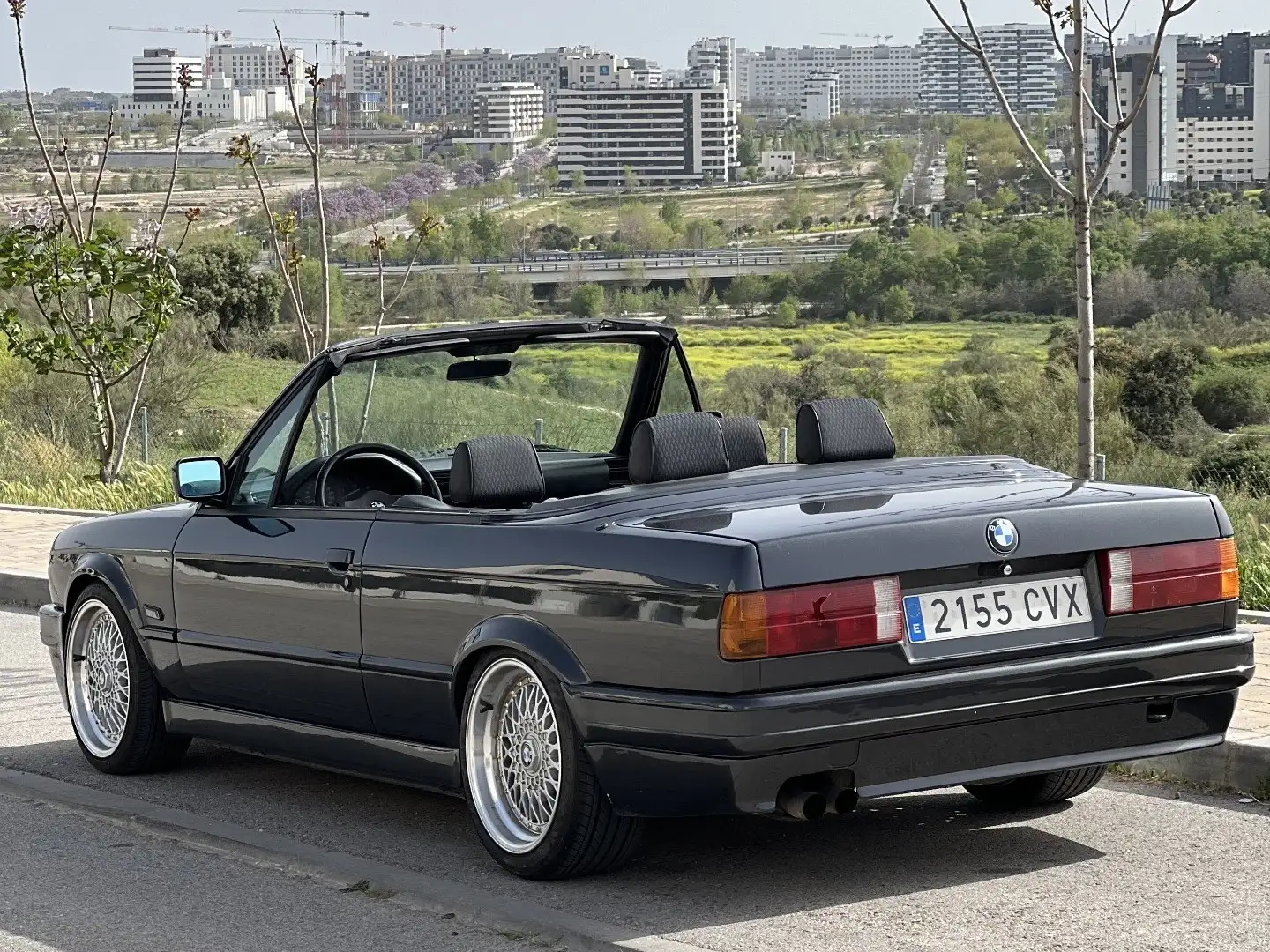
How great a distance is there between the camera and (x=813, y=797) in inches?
192

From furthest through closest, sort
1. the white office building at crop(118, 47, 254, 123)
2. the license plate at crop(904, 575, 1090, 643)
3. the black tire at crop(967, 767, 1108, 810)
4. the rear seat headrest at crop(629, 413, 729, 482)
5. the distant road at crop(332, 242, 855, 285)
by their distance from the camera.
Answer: the distant road at crop(332, 242, 855, 285), the white office building at crop(118, 47, 254, 123), the black tire at crop(967, 767, 1108, 810), the rear seat headrest at crop(629, 413, 729, 482), the license plate at crop(904, 575, 1090, 643)

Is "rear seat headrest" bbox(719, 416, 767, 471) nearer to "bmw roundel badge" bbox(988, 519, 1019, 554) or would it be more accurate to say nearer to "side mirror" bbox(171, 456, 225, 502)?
"bmw roundel badge" bbox(988, 519, 1019, 554)

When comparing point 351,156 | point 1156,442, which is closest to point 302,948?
point 1156,442

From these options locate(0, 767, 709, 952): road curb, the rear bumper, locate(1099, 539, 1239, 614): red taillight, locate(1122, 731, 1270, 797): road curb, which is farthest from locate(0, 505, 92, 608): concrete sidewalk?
locate(1099, 539, 1239, 614): red taillight

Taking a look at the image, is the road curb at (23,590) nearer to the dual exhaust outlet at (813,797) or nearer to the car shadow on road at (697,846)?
the car shadow on road at (697,846)

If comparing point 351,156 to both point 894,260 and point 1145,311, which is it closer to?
point 894,260

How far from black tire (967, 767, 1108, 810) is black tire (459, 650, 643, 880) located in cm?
139

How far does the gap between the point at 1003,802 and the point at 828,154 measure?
609ft

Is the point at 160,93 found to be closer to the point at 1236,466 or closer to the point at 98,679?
the point at 1236,466

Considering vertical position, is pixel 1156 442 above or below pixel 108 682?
below

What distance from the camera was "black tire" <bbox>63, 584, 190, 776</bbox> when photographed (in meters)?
7.09

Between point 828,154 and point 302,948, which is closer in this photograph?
point 302,948

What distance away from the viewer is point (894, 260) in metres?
114

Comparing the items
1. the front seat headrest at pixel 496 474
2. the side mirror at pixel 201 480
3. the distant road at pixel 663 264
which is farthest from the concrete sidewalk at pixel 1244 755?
the distant road at pixel 663 264
